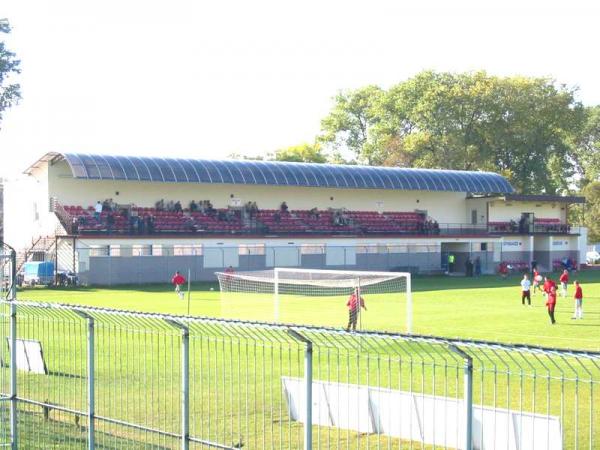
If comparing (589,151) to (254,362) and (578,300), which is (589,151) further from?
(254,362)

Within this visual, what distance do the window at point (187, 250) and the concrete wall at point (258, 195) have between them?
5646 mm

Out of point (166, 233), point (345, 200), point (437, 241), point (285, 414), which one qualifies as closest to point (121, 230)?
point (166, 233)

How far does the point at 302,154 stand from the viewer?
118125 mm

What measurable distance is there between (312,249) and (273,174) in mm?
6528

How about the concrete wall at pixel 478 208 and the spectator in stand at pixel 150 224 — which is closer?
the spectator in stand at pixel 150 224

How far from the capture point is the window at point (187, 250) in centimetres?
6109

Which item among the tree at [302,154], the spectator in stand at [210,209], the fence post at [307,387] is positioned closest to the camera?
the fence post at [307,387]

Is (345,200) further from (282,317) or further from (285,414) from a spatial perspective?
(285,414)

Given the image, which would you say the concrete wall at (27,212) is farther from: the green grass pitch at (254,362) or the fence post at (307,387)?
the fence post at (307,387)

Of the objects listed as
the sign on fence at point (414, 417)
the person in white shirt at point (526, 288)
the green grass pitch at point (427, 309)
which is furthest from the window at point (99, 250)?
the sign on fence at point (414, 417)

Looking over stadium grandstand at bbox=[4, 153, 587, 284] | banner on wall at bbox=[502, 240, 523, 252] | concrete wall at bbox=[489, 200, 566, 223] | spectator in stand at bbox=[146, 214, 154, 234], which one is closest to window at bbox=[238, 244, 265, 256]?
stadium grandstand at bbox=[4, 153, 587, 284]

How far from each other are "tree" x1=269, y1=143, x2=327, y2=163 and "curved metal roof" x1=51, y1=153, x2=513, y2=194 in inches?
1536

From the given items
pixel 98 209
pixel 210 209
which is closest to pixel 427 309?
pixel 98 209

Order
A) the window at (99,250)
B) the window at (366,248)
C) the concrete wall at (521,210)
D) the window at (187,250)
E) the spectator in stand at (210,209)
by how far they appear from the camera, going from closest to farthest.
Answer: the window at (99,250) < the window at (187,250) < the spectator in stand at (210,209) < the window at (366,248) < the concrete wall at (521,210)
